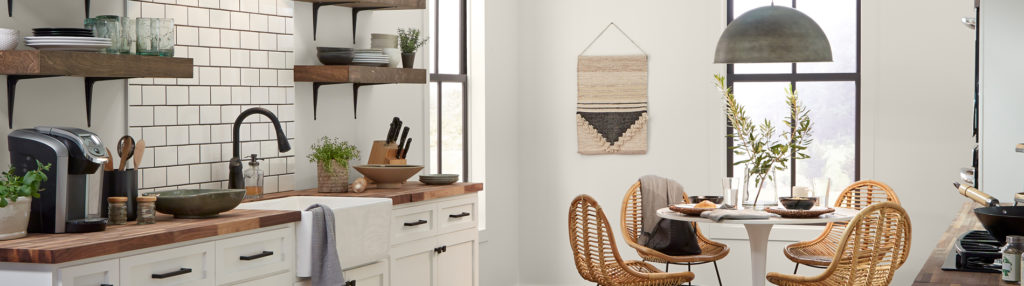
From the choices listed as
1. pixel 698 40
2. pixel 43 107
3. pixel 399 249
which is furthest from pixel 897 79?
pixel 43 107

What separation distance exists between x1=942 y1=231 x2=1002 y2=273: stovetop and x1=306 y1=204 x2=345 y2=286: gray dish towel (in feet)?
6.58

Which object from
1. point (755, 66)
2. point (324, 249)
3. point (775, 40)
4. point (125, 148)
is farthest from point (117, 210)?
point (755, 66)

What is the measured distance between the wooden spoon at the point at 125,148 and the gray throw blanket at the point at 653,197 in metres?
2.99

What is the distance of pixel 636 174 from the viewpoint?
6.90 meters

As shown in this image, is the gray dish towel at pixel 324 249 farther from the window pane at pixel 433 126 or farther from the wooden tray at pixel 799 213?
the window pane at pixel 433 126

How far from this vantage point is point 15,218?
9.72ft

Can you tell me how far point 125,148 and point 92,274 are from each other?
27.5 inches

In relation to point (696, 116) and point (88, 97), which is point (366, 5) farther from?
point (696, 116)

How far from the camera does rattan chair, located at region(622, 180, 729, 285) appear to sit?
5.55 m

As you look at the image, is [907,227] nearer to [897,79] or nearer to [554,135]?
[897,79]

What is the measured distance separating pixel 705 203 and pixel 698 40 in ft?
5.98

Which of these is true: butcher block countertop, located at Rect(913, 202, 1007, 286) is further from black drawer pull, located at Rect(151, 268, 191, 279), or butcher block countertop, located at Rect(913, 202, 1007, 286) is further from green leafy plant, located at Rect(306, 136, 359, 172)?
green leafy plant, located at Rect(306, 136, 359, 172)

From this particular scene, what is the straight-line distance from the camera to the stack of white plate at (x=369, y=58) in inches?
191

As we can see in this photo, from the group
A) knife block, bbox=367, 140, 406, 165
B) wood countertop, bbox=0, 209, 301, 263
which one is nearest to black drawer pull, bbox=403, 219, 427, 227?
knife block, bbox=367, 140, 406, 165
